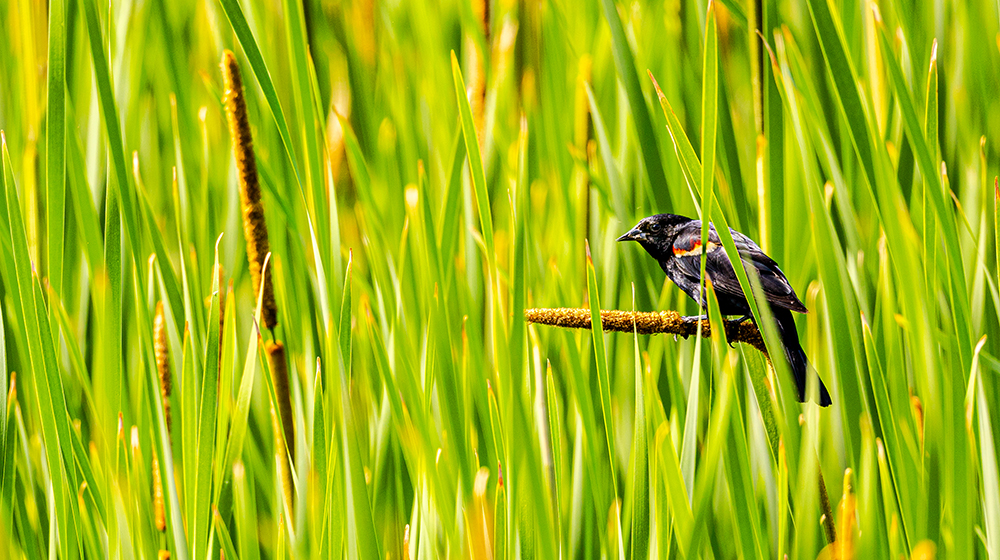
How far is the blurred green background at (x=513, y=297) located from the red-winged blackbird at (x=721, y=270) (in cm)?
3

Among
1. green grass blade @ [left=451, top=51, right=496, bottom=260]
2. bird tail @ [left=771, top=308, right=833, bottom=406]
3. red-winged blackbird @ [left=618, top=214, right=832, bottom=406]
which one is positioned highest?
green grass blade @ [left=451, top=51, right=496, bottom=260]

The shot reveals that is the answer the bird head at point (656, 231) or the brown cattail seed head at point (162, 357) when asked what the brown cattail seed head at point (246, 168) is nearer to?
the brown cattail seed head at point (162, 357)

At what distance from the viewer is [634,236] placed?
2.26 feet

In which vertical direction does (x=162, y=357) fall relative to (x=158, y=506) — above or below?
above

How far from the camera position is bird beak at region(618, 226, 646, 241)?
2.21 feet

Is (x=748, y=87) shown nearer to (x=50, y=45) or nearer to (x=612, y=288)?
(x=612, y=288)

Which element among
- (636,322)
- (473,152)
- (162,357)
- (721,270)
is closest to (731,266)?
(721,270)

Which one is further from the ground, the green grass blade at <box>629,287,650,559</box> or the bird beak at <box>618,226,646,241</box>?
the bird beak at <box>618,226,646,241</box>

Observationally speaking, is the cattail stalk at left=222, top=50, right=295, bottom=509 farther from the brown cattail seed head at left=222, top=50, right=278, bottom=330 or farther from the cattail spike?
the cattail spike

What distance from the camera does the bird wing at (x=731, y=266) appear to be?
21.1 inches

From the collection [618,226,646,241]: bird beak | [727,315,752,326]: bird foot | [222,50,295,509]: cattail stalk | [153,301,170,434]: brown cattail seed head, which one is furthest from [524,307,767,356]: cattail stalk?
[153,301,170,434]: brown cattail seed head

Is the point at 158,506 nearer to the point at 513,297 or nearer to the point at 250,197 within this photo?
the point at 250,197

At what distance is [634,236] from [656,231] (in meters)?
0.02

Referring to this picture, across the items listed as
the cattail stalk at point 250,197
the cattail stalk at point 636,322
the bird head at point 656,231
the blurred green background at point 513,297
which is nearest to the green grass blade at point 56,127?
the blurred green background at point 513,297
